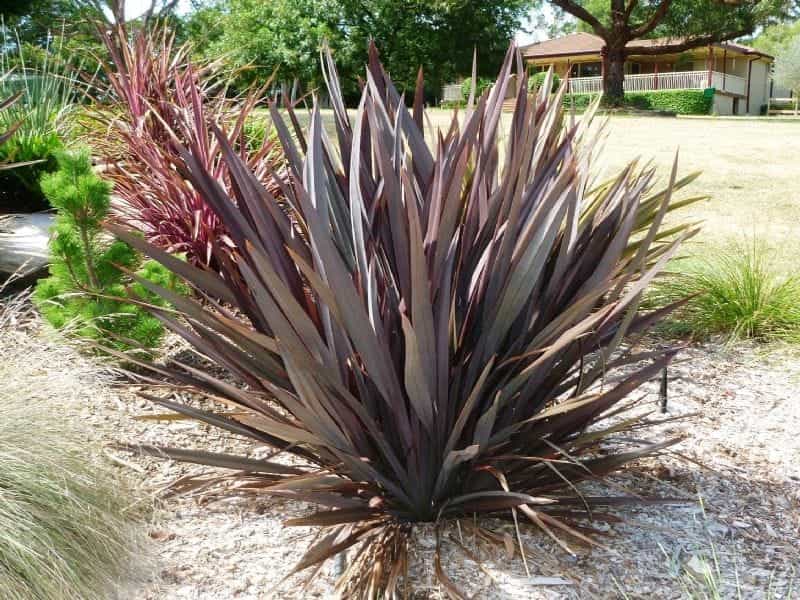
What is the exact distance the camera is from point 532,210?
2.52 meters

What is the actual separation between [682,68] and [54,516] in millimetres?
49775

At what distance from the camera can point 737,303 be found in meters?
4.46

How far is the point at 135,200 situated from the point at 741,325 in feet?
12.1

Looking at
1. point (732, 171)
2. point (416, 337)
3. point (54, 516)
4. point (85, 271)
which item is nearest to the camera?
point (416, 337)

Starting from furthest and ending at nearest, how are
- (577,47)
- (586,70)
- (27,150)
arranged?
(586,70) → (577,47) → (27,150)

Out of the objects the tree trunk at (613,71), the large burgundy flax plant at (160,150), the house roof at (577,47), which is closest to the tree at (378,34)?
the tree trunk at (613,71)

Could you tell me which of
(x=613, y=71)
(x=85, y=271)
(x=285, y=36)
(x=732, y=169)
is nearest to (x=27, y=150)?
(x=85, y=271)

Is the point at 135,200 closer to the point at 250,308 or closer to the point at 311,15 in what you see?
the point at 250,308

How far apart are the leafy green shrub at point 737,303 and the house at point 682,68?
120 feet

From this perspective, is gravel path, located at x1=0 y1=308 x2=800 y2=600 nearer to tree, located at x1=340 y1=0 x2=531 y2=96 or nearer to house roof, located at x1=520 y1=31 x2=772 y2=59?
tree, located at x1=340 y1=0 x2=531 y2=96

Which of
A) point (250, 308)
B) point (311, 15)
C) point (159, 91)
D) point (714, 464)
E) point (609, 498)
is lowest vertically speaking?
point (714, 464)

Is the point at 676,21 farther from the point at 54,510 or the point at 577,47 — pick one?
the point at 54,510

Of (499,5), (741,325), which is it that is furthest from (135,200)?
(499,5)

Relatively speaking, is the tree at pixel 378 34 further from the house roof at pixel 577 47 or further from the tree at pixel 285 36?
the house roof at pixel 577 47
